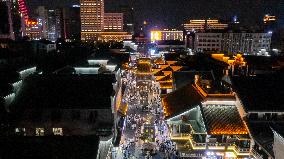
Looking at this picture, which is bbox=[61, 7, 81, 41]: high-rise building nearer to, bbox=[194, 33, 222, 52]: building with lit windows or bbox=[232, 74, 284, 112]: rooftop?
bbox=[194, 33, 222, 52]: building with lit windows

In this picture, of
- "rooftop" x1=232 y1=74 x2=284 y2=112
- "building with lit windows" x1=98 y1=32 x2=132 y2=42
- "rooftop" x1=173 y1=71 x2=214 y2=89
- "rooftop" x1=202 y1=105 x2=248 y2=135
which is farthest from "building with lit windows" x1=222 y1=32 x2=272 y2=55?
"rooftop" x1=202 y1=105 x2=248 y2=135

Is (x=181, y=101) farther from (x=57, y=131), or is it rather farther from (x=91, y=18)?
(x=91, y=18)

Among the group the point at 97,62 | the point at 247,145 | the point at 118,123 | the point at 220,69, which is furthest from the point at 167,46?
the point at 247,145

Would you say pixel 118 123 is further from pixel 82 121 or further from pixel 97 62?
pixel 97 62

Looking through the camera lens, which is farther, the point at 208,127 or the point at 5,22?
the point at 5,22

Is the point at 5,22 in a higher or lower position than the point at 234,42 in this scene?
higher

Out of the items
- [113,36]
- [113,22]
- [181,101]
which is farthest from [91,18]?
[181,101]
